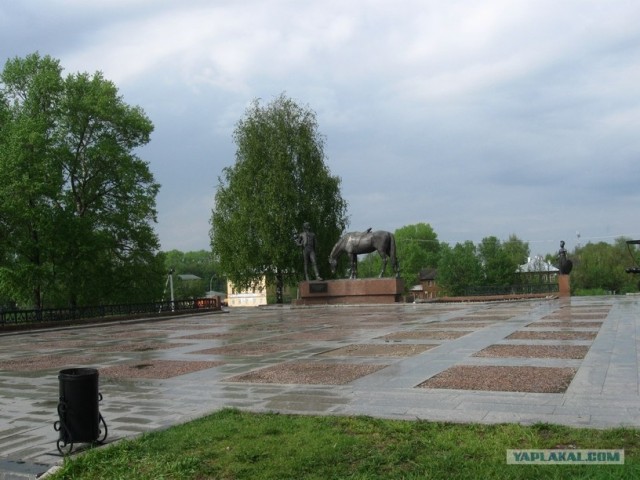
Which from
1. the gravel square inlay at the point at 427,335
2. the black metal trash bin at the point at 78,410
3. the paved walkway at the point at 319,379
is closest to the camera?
the black metal trash bin at the point at 78,410

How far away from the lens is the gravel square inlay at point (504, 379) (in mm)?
7984

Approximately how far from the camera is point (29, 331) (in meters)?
27.3

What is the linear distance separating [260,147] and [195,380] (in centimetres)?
3787

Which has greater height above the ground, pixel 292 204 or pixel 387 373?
pixel 292 204

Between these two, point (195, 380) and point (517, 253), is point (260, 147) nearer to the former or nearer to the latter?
point (195, 380)

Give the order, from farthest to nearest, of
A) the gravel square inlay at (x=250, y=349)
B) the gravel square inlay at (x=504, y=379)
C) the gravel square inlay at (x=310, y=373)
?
the gravel square inlay at (x=250, y=349) < the gravel square inlay at (x=310, y=373) < the gravel square inlay at (x=504, y=379)

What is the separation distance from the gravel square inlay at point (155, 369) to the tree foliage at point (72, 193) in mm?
22616

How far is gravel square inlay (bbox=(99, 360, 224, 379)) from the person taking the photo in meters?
10.9

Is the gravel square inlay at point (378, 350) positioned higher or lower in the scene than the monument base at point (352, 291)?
lower

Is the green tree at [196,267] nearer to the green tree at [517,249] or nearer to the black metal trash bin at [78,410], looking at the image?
the green tree at [517,249]

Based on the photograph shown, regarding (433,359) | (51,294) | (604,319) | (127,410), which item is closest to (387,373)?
(433,359)

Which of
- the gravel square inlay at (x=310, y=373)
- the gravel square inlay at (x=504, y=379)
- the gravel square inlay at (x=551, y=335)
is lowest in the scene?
the gravel square inlay at (x=551, y=335)

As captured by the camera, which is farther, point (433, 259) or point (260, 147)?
point (433, 259)

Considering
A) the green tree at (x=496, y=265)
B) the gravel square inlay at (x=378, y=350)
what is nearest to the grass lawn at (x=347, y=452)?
the gravel square inlay at (x=378, y=350)
